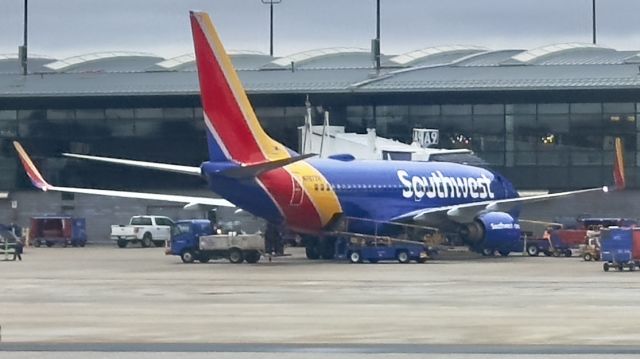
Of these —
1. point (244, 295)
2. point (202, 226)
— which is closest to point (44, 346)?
point (244, 295)

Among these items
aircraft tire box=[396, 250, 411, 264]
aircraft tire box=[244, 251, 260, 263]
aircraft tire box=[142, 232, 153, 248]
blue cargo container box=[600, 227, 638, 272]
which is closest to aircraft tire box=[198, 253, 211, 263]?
aircraft tire box=[244, 251, 260, 263]

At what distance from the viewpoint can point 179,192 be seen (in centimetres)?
9188

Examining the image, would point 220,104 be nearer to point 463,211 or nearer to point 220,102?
point 220,102

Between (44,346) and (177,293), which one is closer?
(44,346)

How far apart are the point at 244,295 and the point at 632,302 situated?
974 cm

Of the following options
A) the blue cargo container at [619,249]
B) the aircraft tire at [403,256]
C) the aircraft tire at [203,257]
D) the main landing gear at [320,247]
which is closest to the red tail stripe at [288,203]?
the main landing gear at [320,247]

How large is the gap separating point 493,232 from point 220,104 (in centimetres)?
1448

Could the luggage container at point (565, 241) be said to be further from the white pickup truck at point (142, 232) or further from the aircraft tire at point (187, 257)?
the white pickup truck at point (142, 232)

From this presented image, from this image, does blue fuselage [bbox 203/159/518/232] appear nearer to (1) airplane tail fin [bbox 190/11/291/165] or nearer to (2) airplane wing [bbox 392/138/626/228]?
(2) airplane wing [bbox 392/138/626/228]

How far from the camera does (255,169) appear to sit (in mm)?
53531

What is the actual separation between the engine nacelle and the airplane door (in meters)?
9.08

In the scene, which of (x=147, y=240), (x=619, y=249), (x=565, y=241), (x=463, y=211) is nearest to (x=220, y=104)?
(x=463, y=211)

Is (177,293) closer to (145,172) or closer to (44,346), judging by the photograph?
(44,346)

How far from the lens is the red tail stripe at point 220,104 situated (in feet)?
177
